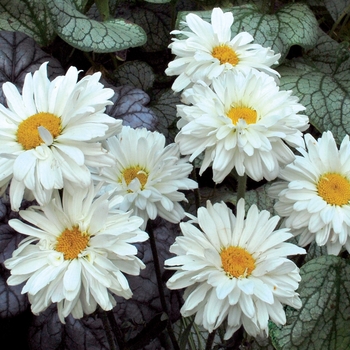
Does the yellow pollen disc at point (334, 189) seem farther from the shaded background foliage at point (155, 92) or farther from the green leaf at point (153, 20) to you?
the green leaf at point (153, 20)

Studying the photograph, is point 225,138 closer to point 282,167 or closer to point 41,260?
point 282,167

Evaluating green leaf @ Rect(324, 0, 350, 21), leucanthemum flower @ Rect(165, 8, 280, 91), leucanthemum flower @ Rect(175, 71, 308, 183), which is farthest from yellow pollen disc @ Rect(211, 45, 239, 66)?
green leaf @ Rect(324, 0, 350, 21)

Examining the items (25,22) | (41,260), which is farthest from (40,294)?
(25,22)

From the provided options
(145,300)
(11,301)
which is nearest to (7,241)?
(11,301)

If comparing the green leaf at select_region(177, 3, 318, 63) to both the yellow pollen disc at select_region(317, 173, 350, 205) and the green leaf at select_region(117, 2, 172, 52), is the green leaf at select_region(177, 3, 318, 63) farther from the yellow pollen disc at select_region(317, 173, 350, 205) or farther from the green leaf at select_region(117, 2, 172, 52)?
the yellow pollen disc at select_region(317, 173, 350, 205)

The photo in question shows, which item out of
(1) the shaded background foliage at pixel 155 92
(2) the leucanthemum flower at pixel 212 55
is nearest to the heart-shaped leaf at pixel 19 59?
(1) the shaded background foliage at pixel 155 92
